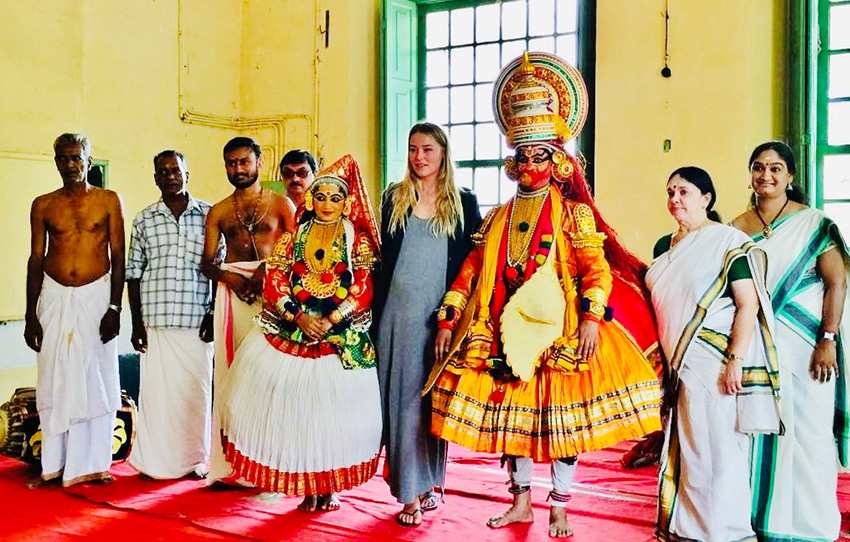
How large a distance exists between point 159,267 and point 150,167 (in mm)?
3169

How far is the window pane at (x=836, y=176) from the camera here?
6.44 m

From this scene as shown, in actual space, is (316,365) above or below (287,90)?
below

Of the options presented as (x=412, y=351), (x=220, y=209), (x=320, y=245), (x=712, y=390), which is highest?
(x=220, y=209)

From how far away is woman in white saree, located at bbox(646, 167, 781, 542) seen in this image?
3682 mm

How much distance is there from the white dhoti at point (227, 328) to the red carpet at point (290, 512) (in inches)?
5.5

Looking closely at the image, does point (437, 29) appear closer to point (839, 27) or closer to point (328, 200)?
point (839, 27)

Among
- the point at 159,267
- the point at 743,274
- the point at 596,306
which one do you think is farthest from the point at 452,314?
the point at 159,267

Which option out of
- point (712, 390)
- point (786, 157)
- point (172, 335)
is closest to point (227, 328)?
point (172, 335)

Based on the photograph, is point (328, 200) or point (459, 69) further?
point (459, 69)

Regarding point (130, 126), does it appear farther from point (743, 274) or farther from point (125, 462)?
point (743, 274)

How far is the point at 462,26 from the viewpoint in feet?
27.2

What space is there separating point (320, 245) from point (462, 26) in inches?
179

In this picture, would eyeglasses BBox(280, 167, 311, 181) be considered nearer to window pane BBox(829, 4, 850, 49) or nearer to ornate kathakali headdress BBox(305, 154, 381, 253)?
ornate kathakali headdress BBox(305, 154, 381, 253)

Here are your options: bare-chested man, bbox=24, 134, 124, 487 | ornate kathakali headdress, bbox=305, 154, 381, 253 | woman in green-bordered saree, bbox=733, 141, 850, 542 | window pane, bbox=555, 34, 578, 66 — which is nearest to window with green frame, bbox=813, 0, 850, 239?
window pane, bbox=555, 34, 578, 66
